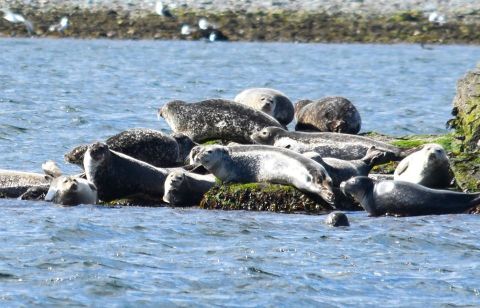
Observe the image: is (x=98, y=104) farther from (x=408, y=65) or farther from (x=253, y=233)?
(x=408, y=65)

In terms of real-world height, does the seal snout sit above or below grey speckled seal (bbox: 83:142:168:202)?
above

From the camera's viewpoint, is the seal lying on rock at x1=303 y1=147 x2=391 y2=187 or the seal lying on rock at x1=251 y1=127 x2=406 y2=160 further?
the seal lying on rock at x1=251 y1=127 x2=406 y2=160

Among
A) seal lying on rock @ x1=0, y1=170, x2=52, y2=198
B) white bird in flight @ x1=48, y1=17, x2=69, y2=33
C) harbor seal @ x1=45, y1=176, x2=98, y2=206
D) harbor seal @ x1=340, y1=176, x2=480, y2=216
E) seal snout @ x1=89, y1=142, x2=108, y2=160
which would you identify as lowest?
white bird in flight @ x1=48, y1=17, x2=69, y2=33

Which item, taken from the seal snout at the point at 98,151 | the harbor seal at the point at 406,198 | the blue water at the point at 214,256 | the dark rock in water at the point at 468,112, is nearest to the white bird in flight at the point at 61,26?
the blue water at the point at 214,256

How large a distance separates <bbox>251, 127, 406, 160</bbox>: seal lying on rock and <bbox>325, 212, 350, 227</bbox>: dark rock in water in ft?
6.57

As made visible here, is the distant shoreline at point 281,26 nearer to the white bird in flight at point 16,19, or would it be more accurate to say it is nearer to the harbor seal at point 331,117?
the white bird in flight at point 16,19

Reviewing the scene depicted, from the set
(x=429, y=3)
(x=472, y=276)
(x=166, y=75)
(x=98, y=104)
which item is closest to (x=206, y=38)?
(x=429, y=3)

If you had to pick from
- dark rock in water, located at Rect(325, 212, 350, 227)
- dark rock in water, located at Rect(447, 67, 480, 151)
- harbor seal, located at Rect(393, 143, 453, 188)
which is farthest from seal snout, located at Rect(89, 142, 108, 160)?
dark rock in water, located at Rect(447, 67, 480, 151)

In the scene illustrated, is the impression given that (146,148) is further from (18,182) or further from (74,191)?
(18,182)

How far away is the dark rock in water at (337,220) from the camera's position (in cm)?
1122

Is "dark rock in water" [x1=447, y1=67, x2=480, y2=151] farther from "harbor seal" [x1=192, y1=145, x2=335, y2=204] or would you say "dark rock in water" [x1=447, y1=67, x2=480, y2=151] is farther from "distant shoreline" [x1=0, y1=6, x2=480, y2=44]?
"distant shoreline" [x1=0, y1=6, x2=480, y2=44]

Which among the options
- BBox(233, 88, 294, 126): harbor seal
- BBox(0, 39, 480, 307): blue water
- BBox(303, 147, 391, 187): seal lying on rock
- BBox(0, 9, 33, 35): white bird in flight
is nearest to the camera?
BBox(0, 39, 480, 307): blue water

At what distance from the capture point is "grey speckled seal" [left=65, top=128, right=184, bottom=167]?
13195 mm

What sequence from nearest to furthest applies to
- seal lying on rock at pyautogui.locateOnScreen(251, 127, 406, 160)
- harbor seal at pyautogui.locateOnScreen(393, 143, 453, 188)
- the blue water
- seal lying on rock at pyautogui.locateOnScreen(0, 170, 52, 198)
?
the blue water, harbor seal at pyautogui.locateOnScreen(393, 143, 453, 188), seal lying on rock at pyautogui.locateOnScreen(0, 170, 52, 198), seal lying on rock at pyautogui.locateOnScreen(251, 127, 406, 160)
